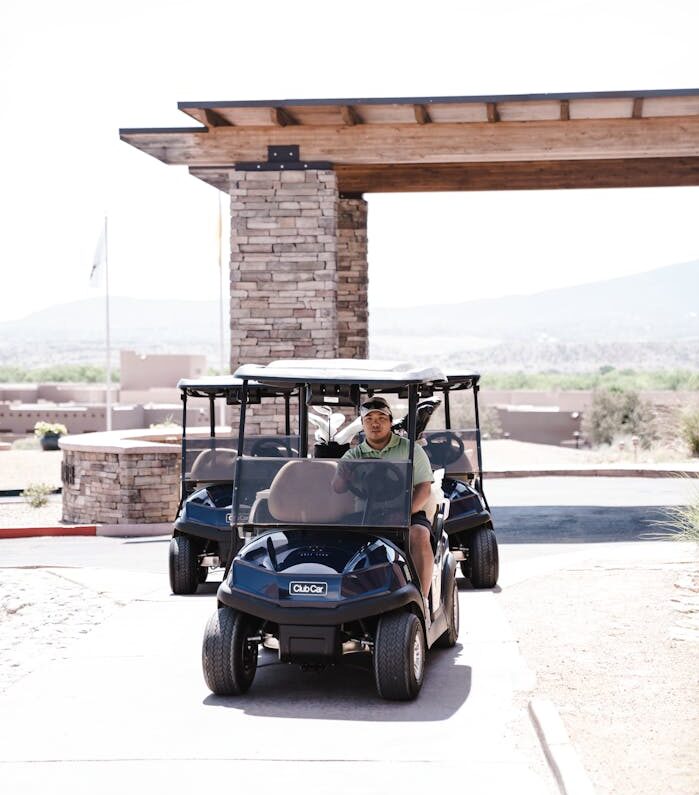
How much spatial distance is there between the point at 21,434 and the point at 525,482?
3711 cm

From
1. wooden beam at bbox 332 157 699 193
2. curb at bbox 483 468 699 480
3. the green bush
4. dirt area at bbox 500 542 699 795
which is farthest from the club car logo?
the green bush

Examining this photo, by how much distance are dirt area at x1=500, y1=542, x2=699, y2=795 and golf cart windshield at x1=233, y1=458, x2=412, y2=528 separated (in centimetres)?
137

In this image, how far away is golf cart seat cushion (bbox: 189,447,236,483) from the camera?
1234 cm

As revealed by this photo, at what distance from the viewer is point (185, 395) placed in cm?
1259

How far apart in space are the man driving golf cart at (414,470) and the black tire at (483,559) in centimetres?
329

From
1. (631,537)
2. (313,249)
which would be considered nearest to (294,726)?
(631,537)

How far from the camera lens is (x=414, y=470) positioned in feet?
27.1

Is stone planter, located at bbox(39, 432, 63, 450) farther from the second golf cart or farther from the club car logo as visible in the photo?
the club car logo

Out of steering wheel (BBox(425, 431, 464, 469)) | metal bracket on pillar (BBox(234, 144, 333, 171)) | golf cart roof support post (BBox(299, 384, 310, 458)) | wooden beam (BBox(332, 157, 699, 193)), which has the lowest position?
steering wheel (BBox(425, 431, 464, 469))

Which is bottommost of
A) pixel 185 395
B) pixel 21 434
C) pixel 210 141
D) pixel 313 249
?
pixel 21 434

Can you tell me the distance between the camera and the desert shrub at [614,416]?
181 ft

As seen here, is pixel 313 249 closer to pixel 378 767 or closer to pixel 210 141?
pixel 210 141

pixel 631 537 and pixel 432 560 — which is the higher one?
pixel 432 560

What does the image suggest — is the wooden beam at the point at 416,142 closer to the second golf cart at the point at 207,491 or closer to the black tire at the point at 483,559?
the second golf cart at the point at 207,491
